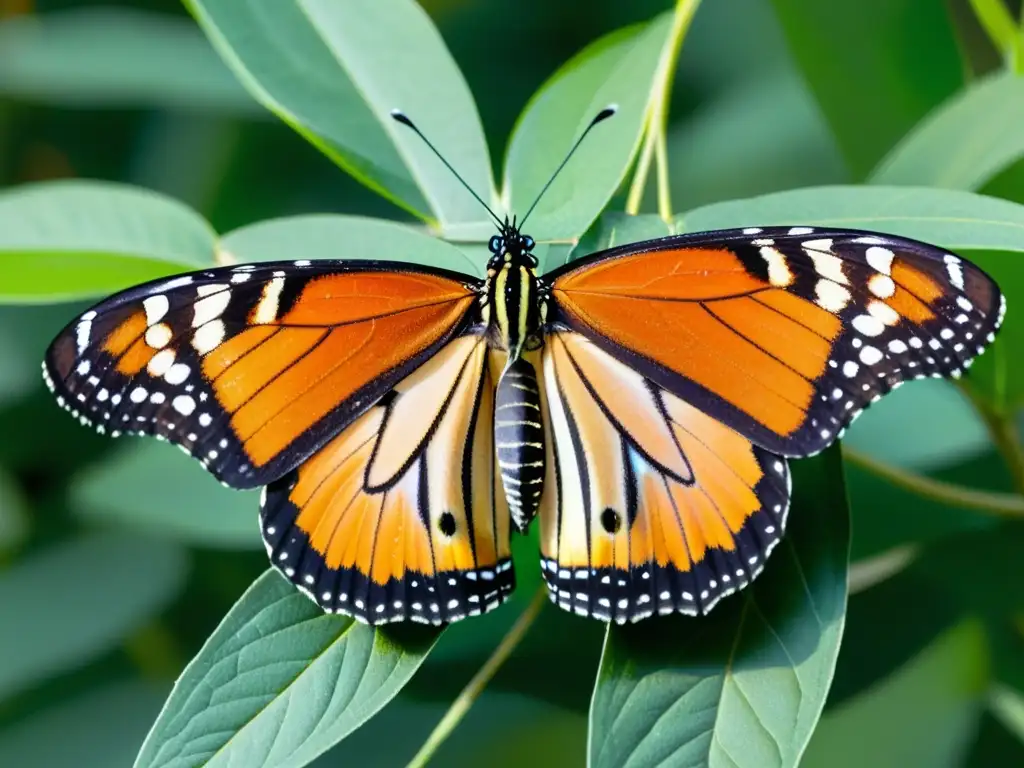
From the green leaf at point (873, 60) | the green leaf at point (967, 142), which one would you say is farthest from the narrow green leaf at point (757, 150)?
the green leaf at point (967, 142)

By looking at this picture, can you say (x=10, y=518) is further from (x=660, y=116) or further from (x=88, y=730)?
(x=660, y=116)

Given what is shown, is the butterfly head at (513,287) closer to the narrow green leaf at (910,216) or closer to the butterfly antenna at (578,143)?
the butterfly antenna at (578,143)

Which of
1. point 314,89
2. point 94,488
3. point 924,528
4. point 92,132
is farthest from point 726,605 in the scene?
point 92,132

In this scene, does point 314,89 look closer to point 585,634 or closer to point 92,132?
point 585,634

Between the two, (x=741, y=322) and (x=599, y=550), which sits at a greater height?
(x=741, y=322)

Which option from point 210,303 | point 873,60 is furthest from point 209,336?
point 873,60

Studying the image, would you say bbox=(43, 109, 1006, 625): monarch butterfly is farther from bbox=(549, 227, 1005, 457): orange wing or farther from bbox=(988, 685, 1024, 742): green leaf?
bbox=(988, 685, 1024, 742): green leaf
